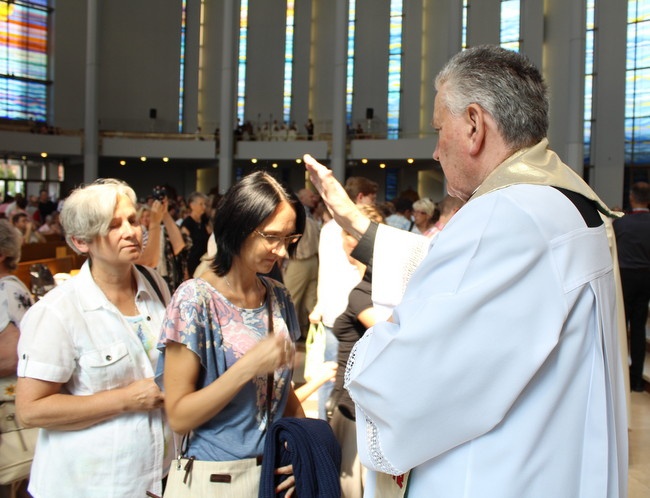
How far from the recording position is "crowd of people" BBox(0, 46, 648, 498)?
1210 millimetres

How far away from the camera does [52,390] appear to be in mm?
2000

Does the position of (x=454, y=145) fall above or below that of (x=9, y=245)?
above

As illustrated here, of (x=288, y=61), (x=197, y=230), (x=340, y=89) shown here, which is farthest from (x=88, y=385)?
(x=288, y=61)

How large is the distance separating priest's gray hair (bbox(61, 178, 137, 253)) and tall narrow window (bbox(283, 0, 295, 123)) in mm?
26428

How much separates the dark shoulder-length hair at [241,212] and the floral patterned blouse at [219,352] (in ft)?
0.38

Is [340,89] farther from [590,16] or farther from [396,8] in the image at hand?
[590,16]

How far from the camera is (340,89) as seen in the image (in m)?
22.5

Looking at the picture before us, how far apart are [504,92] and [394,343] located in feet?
1.87

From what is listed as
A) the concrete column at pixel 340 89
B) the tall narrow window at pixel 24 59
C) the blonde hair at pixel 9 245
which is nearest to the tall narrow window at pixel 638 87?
the concrete column at pixel 340 89

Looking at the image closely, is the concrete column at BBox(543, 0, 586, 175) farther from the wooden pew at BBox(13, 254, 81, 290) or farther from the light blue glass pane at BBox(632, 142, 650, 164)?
the wooden pew at BBox(13, 254, 81, 290)

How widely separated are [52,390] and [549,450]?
4.63 ft

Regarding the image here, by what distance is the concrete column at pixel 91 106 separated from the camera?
76.7 ft

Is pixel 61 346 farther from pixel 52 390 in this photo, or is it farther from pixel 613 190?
pixel 613 190

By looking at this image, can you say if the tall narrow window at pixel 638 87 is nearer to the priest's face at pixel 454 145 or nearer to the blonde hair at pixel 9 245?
the blonde hair at pixel 9 245
